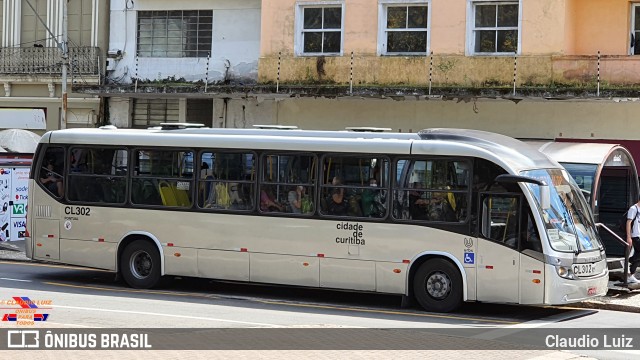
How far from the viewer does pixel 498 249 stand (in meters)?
15.9

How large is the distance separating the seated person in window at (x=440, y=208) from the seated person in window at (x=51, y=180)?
24.1 ft

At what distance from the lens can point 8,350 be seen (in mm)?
10727

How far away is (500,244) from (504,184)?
2.99 feet

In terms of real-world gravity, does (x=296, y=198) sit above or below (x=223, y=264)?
above

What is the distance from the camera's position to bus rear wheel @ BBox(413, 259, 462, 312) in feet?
53.5

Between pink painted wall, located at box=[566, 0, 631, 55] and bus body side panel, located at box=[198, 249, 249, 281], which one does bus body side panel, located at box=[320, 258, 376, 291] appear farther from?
pink painted wall, located at box=[566, 0, 631, 55]

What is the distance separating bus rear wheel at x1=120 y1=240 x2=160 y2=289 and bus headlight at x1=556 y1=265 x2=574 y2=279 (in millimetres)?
7210

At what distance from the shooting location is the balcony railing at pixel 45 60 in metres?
33.1

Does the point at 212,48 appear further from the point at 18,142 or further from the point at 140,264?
the point at 140,264

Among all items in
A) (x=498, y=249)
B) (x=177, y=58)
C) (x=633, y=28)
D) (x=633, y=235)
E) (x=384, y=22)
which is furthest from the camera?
(x=177, y=58)

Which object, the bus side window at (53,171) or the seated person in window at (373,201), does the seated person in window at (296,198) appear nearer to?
the seated person in window at (373,201)

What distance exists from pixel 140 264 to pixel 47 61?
1621 cm

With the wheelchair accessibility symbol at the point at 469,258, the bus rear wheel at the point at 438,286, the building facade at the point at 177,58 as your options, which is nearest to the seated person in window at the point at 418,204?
the bus rear wheel at the point at 438,286

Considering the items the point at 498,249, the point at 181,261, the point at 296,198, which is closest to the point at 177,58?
the point at 181,261
